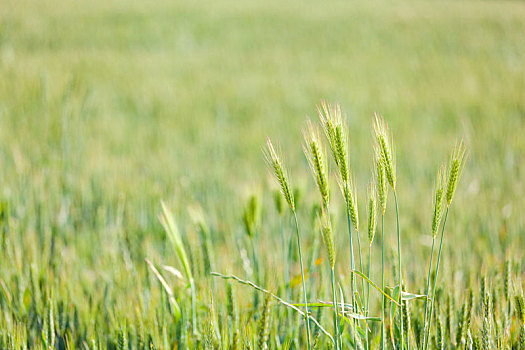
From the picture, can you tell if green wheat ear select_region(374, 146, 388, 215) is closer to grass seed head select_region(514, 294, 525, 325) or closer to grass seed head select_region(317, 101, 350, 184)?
grass seed head select_region(317, 101, 350, 184)

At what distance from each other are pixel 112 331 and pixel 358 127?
3.07 m

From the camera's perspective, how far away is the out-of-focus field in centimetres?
129

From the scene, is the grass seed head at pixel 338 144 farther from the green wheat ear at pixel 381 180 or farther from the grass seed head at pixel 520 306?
the grass seed head at pixel 520 306

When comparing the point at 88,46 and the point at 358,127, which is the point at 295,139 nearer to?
the point at 358,127

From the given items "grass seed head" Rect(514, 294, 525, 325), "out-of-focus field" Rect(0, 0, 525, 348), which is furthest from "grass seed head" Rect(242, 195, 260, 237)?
"grass seed head" Rect(514, 294, 525, 325)

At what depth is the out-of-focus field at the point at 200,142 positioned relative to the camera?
1.29 meters

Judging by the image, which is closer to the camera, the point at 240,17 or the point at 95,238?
the point at 95,238

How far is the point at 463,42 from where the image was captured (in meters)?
7.98

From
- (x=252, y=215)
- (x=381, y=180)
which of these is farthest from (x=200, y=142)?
(x=381, y=180)

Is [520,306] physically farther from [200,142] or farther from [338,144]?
[200,142]

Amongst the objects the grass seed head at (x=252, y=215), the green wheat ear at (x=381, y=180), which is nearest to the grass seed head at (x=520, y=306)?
the green wheat ear at (x=381, y=180)

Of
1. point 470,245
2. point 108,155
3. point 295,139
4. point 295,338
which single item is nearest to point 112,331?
point 295,338

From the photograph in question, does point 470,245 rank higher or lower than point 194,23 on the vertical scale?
lower

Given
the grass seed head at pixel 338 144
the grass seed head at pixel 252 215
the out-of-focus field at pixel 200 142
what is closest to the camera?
the grass seed head at pixel 338 144
